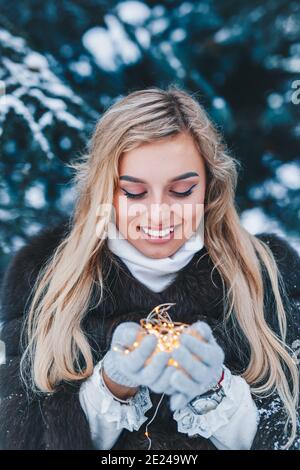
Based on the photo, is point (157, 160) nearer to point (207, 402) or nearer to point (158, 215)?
point (158, 215)

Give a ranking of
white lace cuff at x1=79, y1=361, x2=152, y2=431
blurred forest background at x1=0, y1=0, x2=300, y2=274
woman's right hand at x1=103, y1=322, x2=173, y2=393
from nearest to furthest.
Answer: woman's right hand at x1=103, y1=322, x2=173, y2=393
white lace cuff at x1=79, y1=361, x2=152, y2=431
blurred forest background at x1=0, y1=0, x2=300, y2=274

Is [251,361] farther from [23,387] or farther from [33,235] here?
[33,235]

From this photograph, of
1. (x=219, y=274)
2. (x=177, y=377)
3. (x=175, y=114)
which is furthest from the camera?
(x=219, y=274)

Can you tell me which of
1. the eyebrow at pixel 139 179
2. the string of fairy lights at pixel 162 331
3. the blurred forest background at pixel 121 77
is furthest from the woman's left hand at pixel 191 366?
the blurred forest background at pixel 121 77

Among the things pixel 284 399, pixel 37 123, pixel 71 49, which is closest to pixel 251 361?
pixel 284 399

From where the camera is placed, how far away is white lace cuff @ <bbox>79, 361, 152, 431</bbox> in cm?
130

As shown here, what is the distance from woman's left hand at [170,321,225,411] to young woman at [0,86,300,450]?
0.08 metres

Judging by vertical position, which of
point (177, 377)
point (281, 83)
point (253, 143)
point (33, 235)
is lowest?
point (177, 377)

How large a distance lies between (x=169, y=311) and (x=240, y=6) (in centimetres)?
89

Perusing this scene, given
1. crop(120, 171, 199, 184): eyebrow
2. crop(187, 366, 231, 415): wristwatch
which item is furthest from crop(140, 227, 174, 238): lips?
crop(187, 366, 231, 415): wristwatch

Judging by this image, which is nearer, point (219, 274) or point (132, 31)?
point (219, 274)

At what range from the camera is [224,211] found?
1.51 m

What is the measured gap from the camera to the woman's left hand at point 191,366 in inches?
44.8

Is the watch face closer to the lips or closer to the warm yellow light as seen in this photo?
the warm yellow light
